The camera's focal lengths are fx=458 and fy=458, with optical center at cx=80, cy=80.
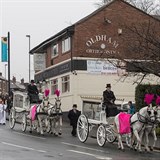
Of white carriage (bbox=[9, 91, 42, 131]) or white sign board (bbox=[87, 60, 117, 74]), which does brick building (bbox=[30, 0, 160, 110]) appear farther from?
white carriage (bbox=[9, 91, 42, 131])

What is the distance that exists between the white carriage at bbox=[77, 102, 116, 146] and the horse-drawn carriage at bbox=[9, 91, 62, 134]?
165 cm

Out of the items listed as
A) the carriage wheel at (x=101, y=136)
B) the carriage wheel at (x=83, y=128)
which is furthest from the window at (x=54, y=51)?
the carriage wheel at (x=101, y=136)

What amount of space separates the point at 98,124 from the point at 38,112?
3.79 m

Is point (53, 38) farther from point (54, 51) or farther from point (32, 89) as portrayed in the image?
point (32, 89)

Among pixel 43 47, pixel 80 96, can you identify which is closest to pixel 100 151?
pixel 80 96

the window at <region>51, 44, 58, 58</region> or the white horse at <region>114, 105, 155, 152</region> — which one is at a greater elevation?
the window at <region>51, 44, 58, 58</region>

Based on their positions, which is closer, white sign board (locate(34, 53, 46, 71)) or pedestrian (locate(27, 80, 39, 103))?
pedestrian (locate(27, 80, 39, 103))

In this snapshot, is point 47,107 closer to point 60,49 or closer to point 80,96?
point 80,96

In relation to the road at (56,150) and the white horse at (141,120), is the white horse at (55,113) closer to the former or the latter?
the road at (56,150)

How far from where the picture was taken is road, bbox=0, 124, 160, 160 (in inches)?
579

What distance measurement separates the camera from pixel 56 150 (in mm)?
16453

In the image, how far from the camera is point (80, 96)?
1389 inches

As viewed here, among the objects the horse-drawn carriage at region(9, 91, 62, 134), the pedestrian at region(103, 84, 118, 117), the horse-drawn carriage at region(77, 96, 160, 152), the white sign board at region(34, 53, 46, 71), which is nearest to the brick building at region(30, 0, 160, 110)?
the white sign board at region(34, 53, 46, 71)

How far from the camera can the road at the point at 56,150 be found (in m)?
14.7
